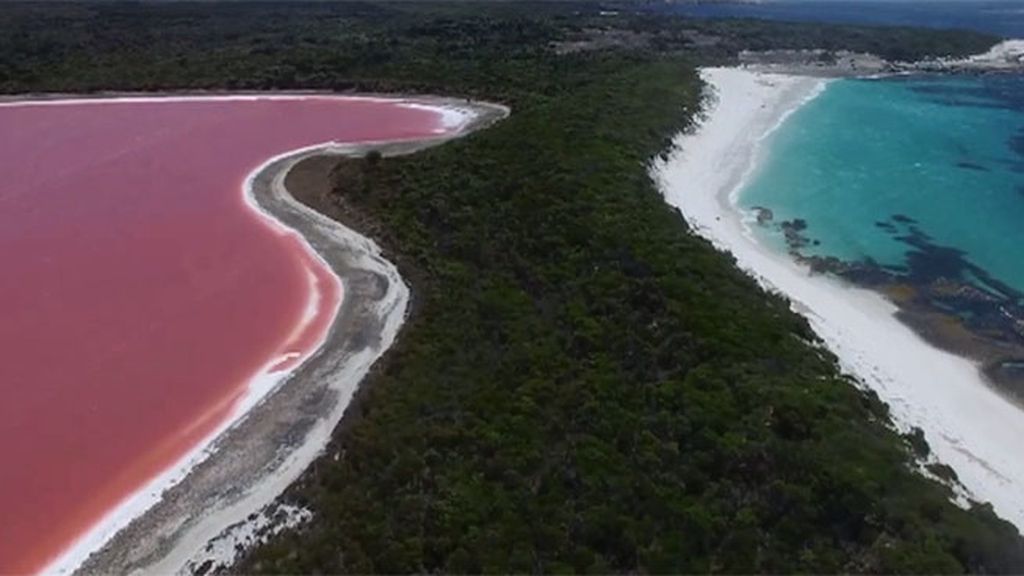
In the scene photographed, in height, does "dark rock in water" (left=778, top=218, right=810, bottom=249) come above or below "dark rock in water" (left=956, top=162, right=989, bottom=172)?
above

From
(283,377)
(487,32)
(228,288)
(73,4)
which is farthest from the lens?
(73,4)

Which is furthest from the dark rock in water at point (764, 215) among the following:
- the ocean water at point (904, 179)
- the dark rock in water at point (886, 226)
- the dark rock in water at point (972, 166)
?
the dark rock in water at point (972, 166)

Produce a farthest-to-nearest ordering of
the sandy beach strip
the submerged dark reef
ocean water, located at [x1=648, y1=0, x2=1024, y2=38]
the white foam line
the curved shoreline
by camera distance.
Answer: ocean water, located at [x1=648, y1=0, x2=1024, y2=38], the white foam line, the submerged dark reef, the sandy beach strip, the curved shoreline

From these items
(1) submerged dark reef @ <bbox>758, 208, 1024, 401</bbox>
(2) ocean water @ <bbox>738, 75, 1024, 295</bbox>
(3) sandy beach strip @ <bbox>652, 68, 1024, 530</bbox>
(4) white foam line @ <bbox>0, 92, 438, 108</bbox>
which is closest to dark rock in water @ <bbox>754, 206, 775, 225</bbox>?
(1) submerged dark reef @ <bbox>758, 208, 1024, 401</bbox>

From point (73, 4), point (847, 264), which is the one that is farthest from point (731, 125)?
point (73, 4)

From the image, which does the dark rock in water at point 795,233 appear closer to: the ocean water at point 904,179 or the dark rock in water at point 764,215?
the ocean water at point 904,179

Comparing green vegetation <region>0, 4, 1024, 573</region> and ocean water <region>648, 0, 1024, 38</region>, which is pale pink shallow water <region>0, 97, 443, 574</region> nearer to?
green vegetation <region>0, 4, 1024, 573</region>

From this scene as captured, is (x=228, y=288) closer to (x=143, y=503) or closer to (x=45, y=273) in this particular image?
(x=45, y=273)
